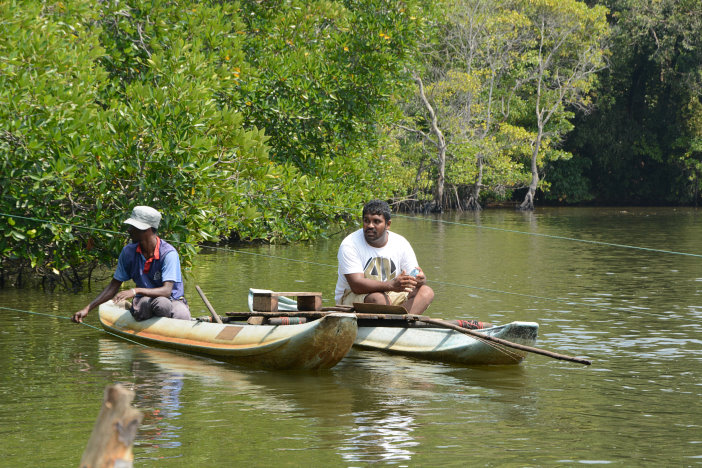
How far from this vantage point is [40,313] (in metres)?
12.3

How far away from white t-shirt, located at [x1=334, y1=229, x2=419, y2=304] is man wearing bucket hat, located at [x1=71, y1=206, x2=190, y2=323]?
1646 mm

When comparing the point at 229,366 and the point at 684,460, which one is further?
the point at 229,366

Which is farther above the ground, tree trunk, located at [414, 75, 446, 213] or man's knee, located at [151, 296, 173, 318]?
tree trunk, located at [414, 75, 446, 213]

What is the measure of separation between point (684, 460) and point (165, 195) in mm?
8700

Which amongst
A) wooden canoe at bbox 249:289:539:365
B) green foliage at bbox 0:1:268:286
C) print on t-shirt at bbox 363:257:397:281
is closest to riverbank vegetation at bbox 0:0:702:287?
green foliage at bbox 0:1:268:286

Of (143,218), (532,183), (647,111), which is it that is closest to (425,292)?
(143,218)

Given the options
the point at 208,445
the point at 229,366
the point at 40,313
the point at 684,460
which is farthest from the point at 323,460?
the point at 40,313

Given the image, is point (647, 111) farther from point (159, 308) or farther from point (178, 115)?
point (159, 308)

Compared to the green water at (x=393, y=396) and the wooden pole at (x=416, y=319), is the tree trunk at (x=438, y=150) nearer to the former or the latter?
the green water at (x=393, y=396)

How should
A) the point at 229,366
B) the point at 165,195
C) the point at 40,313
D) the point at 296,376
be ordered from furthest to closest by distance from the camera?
the point at 165,195, the point at 40,313, the point at 229,366, the point at 296,376

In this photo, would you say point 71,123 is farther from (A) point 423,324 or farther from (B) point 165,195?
(A) point 423,324

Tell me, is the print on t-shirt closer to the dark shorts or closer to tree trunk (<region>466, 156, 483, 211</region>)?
the dark shorts

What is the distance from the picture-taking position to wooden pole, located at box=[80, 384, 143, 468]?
3.22 metres

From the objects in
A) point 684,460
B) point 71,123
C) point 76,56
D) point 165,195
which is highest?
point 76,56
